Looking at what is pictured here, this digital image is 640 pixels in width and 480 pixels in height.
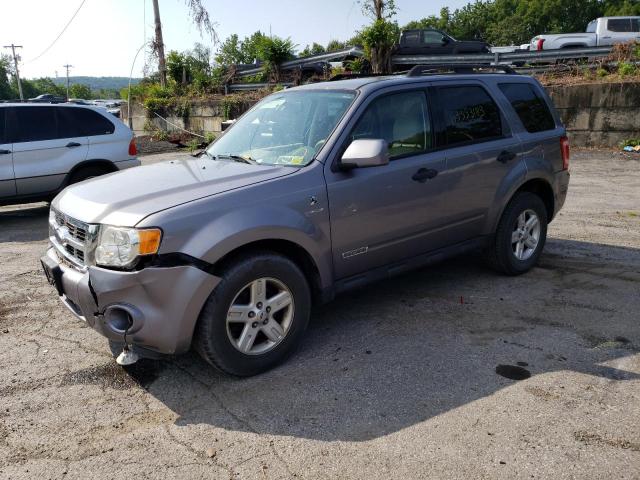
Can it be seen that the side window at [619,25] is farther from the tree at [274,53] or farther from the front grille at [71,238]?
the front grille at [71,238]

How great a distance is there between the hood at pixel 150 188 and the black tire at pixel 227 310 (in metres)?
0.52

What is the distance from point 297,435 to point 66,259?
6.19 ft

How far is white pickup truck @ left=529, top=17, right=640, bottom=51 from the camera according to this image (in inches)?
909

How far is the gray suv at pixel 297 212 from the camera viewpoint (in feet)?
10.9

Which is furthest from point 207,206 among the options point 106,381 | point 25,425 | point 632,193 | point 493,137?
point 632,193

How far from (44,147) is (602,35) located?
74.4 feet

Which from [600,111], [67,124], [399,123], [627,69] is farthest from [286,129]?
[627,69]

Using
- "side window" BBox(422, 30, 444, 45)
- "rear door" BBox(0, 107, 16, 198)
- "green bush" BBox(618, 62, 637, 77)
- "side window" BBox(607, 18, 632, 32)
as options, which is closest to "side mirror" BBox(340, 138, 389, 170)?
"rear door" BBox(0, 107, 16, 198)

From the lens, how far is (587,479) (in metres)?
2.64

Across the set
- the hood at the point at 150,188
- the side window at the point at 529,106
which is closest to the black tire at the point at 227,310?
the hood at the point at 150,188

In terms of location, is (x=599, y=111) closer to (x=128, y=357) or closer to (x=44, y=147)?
(x=44, y=147)

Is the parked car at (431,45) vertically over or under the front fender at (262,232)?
over

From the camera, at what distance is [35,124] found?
8.81 meters

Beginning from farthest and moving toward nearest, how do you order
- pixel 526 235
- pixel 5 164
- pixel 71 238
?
pixel 5 164
pixel 526 235
pixel 71 238
